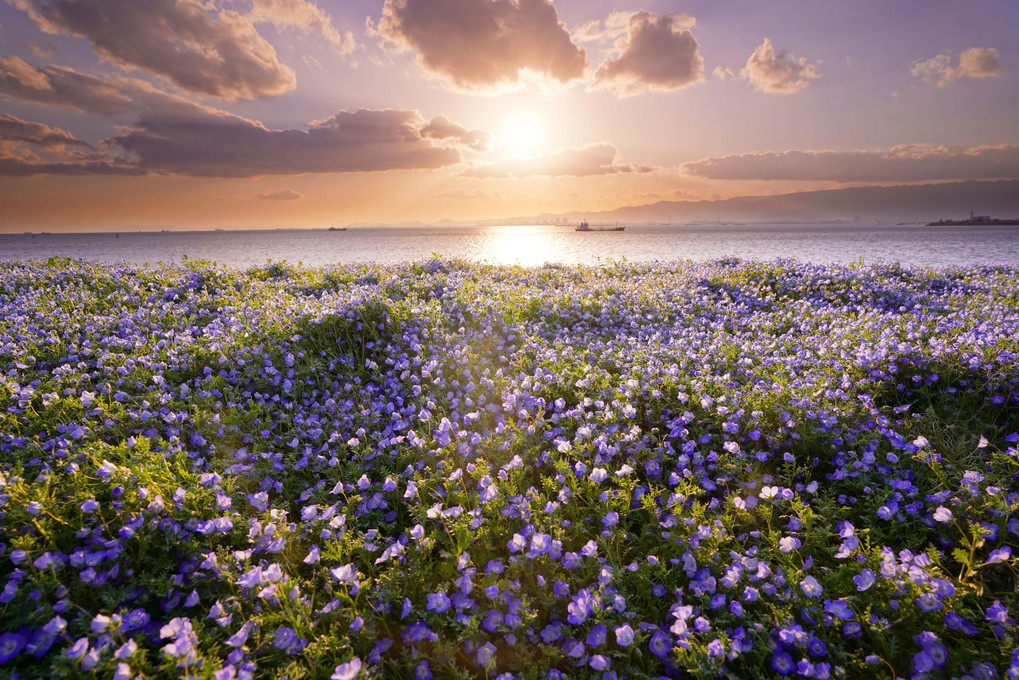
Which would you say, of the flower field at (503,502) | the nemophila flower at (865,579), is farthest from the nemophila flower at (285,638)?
the nemophila flower at (865,579)

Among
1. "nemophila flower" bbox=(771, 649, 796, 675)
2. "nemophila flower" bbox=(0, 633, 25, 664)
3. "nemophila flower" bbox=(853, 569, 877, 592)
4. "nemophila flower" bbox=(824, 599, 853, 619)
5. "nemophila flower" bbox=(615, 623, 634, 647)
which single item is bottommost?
"nemophila flower" bbox=(771, 649, 796, 675)

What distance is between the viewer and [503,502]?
365 cm

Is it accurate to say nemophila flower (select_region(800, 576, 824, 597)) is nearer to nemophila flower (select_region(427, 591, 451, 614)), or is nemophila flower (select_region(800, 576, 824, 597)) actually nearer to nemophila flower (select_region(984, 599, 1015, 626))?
nemophila flower (select_region(984, 599, 1015, 626))

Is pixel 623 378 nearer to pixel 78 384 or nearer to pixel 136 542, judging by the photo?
pixel 136 542

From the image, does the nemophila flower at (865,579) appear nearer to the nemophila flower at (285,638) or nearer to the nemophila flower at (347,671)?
the nemophila flower at (347,671)

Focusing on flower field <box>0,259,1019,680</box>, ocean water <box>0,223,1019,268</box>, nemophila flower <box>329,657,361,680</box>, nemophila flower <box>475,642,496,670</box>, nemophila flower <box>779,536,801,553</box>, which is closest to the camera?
nemophila flower <box>329,657,361,680</box>

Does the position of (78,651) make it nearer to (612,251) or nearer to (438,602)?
(438,602)

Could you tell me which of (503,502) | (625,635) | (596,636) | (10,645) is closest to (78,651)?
(10,645)

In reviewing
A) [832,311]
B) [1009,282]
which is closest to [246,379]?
[832,311]

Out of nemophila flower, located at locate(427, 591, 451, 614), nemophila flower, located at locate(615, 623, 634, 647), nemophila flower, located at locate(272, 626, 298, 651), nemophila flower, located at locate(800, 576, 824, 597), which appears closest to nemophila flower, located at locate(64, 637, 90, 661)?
nemophila flower, located at locate(272, 626, 298, 651)

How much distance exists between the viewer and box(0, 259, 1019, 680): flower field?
8.54 ft

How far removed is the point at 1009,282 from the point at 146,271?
27315mm

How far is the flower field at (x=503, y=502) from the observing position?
8.54ft

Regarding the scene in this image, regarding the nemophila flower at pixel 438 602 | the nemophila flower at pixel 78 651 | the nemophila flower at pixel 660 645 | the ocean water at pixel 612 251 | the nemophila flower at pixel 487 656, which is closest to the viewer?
the nemophila flower at pixel 78 651
